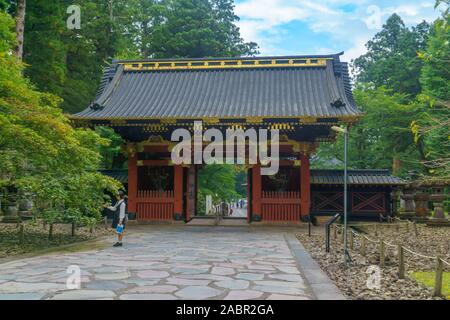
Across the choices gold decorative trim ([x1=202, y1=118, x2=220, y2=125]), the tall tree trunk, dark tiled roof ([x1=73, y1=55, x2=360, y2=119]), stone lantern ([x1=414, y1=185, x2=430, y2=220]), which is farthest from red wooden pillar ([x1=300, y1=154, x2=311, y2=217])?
the tall tree trunk

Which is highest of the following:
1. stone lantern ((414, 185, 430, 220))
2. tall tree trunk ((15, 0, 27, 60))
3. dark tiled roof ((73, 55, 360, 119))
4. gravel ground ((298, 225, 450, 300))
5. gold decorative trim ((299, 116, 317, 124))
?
tall tree trunk ((15, 0, 27, 60))

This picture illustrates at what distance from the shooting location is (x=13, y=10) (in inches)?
920

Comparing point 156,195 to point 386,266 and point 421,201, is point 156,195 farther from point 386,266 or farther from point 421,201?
point 421,201

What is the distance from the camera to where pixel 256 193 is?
17.2m

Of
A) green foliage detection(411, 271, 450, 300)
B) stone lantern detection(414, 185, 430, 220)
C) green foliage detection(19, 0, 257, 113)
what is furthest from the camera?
green foliage detection(19, 0, 257, 113)

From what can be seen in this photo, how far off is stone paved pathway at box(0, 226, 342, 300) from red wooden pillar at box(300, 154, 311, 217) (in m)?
5.38

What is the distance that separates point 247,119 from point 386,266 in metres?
8.86

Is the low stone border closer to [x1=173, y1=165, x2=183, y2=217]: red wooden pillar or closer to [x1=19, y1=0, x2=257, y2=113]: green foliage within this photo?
[x1=173, y1=165, x2=183, y2=217]: red wooden pillar

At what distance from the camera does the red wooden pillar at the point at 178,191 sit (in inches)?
692

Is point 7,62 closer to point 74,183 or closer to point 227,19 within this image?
point 74,183

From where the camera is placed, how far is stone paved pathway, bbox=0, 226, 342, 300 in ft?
18.7

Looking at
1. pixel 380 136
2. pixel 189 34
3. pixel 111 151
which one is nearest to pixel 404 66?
pixel 380 136

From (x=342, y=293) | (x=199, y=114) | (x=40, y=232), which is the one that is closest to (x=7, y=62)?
(x=40, y=232)

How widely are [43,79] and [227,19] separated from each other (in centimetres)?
2131
